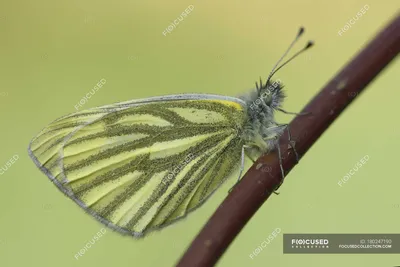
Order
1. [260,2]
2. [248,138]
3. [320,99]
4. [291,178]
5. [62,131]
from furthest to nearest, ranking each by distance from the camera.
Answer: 1. [260,2]
2. [291,178]
3. [62,131]
4. [248,138]
5. [320,99]

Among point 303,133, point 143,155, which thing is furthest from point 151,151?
point 303,133

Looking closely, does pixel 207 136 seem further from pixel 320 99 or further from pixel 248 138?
pixel 320 99

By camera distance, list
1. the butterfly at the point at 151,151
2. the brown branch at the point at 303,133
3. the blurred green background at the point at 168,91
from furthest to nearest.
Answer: the blurred green background at the point at 168,91 < the butterfly at the point at 151,151 < the brown branch at the point at 303,133

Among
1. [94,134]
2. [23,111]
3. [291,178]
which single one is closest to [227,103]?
[94,134]

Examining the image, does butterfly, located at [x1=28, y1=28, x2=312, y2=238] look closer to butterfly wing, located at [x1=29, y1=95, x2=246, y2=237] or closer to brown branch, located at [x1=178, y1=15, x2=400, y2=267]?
butterfly wing, located at [x1=29, y1=95, x2=246, y2=237]

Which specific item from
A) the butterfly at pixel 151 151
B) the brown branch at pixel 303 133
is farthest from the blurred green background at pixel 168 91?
the brown branch at pixel 303 133

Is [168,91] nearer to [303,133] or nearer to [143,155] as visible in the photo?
[143,155]

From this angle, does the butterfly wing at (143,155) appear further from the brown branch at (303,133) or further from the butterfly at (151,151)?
the brown branch at (303,133)

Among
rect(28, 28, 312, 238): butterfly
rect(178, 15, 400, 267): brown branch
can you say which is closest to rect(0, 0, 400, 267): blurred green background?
rect(28, 28, 312, 238): butterfly
